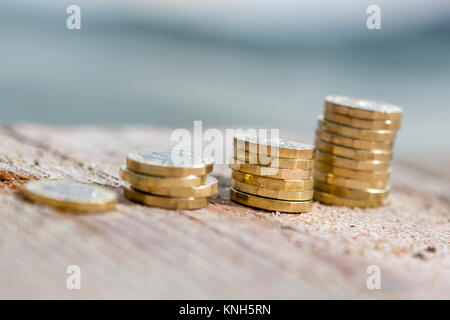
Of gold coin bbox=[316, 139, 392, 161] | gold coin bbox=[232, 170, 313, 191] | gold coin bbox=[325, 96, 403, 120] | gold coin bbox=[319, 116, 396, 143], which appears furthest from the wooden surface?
gold coin bbox=[325, 96, 403, 120]

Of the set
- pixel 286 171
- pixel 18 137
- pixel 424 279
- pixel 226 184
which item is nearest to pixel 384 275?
pixel 424 279

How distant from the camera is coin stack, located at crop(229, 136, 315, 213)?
281 centimetres

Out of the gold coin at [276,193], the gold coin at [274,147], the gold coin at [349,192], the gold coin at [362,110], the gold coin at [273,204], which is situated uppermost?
the gold coin at [362,110]

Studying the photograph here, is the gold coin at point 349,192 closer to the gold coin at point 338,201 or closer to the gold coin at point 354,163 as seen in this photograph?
the gold coin at point 338,201

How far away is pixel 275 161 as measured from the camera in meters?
2.81

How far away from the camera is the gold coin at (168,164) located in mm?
2553

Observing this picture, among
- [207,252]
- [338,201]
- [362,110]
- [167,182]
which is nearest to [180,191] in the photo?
[167,182]

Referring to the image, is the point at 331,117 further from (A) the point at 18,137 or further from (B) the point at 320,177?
(A) the point at 18,137

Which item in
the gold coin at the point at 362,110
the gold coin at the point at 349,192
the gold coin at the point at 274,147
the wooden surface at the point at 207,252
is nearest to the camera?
the wooden surface at the point at 207,252

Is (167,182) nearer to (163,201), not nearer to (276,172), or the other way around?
(163,201)

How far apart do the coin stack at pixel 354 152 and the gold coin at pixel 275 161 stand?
0.55m

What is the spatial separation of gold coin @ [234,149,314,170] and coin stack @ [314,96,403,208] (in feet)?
1.80

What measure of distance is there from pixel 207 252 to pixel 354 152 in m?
1.50

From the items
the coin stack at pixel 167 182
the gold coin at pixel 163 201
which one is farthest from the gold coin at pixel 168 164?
the gold coin at pixel 163 201
